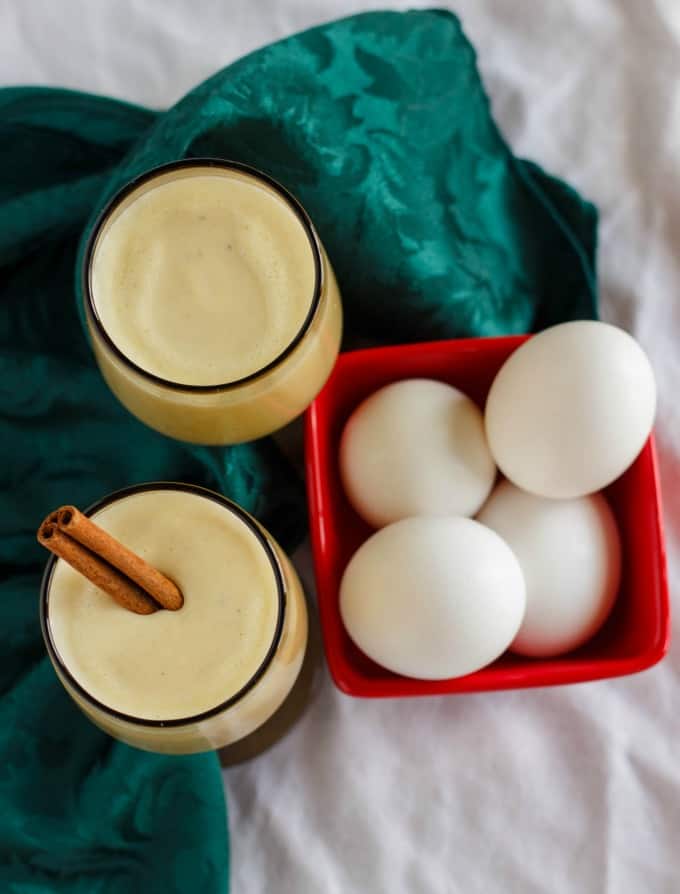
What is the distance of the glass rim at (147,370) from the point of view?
49 centimetres

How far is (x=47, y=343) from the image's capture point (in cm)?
66

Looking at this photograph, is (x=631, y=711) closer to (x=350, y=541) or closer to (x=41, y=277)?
(x=350, y=541)

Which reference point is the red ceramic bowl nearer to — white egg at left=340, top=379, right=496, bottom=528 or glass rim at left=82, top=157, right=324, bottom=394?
white egg at left=340, top=379, right=496, bottom=528

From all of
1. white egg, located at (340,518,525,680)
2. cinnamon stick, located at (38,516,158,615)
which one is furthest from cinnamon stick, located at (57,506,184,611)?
white egg, located at (340,518,525,680)

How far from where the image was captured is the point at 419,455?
1.90 ft

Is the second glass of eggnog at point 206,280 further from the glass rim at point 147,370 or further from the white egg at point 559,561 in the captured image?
the white egg at point 559,561

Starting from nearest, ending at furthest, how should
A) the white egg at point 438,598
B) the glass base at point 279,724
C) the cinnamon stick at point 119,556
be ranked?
the cinnamon stick at point 119,556 → the white egg at point 438,598 → the glass base at point 279,724

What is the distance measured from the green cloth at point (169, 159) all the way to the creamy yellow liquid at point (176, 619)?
11cm

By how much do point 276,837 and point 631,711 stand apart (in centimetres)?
23

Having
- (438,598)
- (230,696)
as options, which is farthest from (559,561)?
(230,696)

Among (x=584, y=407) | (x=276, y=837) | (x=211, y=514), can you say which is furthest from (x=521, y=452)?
(x=276, y=837)

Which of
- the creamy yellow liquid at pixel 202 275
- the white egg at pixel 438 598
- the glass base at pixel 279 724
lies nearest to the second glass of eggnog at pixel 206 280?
the creamy yellow liquid at pixel 202 275

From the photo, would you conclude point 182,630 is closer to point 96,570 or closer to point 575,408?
point 96,570

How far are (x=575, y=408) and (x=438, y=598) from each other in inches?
4.7
